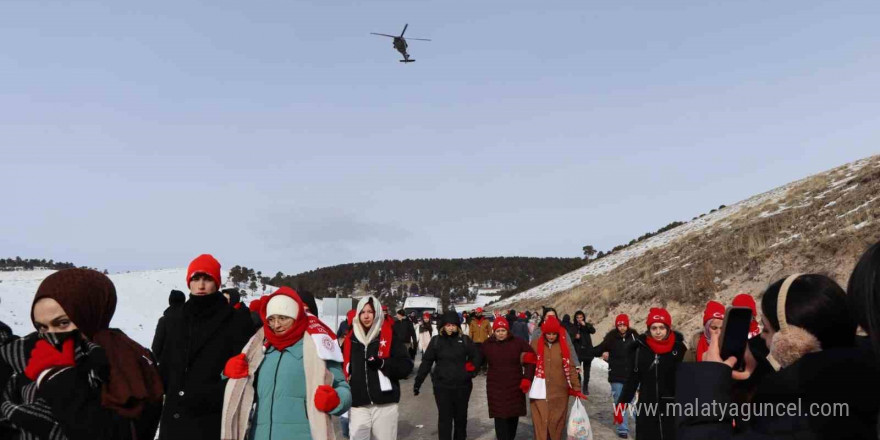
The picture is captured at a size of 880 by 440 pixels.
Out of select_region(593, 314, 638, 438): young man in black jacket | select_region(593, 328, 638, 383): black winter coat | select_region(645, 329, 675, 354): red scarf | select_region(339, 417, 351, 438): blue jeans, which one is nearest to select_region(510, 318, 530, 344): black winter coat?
select_region(593, 314, 638, 438): young man in black jacket

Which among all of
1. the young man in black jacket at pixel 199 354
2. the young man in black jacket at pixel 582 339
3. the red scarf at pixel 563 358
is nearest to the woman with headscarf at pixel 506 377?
the red scarf at pixel 563 358

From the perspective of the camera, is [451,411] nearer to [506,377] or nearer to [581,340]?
[506,377]

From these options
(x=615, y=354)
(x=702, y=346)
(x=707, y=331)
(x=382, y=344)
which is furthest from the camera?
(x=615, y=354)

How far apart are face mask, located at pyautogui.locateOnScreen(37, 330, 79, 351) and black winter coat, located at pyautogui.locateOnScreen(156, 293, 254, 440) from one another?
1.83m

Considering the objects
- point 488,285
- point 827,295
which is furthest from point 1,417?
point 488,285

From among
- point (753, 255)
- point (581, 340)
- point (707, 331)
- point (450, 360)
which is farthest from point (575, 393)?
point (753, 255)

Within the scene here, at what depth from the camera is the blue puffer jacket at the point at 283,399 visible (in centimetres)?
479

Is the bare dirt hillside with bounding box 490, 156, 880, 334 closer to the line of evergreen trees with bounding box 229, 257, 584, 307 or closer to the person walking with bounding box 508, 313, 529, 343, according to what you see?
the person walking with bounding box 508, 313, 529, 343

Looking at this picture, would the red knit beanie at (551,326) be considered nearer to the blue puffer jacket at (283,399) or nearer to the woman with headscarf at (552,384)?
the woman with headscarf at (552,384)

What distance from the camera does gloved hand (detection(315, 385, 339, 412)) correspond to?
15.4 feet

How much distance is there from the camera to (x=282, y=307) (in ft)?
16.3

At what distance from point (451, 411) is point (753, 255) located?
24.9 meters

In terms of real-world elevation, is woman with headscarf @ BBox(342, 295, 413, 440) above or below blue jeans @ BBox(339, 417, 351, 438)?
above

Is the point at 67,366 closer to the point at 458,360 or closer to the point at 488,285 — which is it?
the point at 458,360
